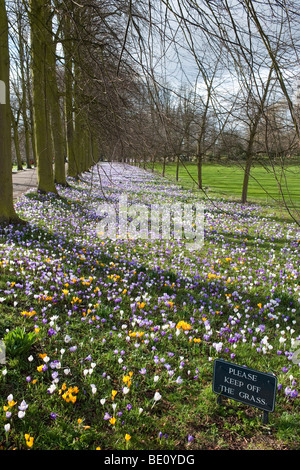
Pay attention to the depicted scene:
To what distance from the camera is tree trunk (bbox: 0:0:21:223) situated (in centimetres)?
646

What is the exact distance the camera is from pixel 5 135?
6754 millimetres

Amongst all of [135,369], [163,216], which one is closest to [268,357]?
[135,369]

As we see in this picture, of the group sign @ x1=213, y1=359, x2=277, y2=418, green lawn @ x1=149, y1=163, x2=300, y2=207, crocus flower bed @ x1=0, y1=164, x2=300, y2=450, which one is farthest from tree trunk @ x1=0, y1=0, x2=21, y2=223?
sign @ x1=213, y1=359, x2=277, y2=418

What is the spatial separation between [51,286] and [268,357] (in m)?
2.83

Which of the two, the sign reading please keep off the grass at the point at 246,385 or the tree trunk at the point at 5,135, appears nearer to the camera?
the sign reading please keep off the grass at the point at 246,385

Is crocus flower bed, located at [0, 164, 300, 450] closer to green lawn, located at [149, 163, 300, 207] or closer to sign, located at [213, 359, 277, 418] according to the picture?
sign, located at [213, 359, 277, 418]

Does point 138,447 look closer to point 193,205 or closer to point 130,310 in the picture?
point 130,310

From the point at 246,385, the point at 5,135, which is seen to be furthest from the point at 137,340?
the point at 5,135

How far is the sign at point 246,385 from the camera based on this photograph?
7.39 ft

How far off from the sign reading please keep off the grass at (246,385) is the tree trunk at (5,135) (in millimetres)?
6276

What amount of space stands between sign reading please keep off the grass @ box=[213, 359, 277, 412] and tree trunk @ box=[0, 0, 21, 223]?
6276mm

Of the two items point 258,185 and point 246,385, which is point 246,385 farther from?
point 258,185

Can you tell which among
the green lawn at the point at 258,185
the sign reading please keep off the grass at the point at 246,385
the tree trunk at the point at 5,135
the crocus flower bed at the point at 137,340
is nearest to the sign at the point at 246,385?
the sign reading please keep off the grass at the point at 246,385

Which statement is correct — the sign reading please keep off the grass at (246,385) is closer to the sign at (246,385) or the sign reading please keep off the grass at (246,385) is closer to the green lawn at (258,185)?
the sign at (246,385)
